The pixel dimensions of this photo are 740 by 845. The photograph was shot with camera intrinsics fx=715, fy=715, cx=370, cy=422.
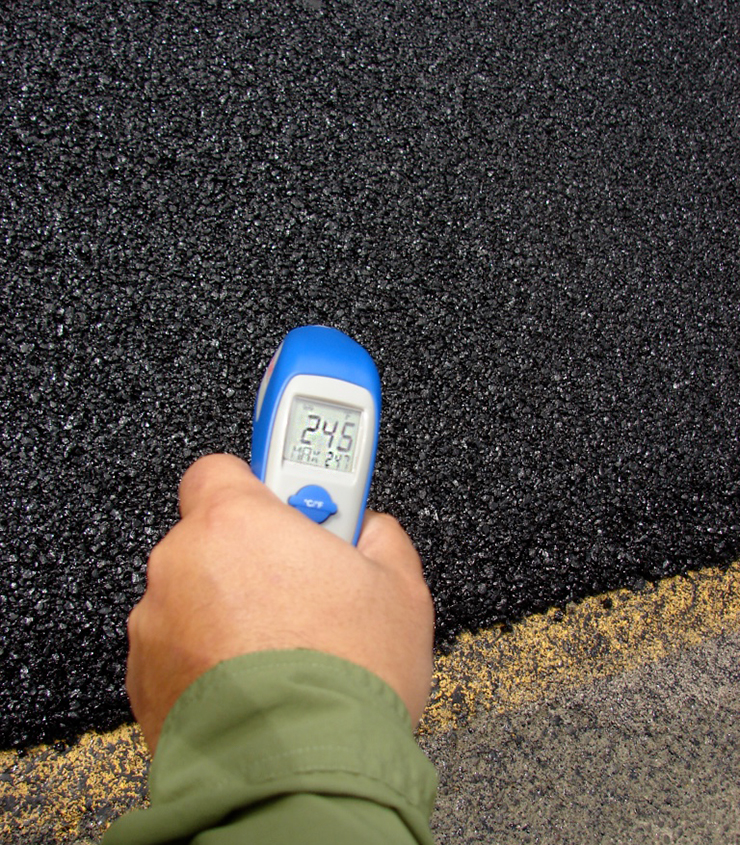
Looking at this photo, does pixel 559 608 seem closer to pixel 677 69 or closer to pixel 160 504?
A: pixel 160 504

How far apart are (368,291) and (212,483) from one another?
846 mm

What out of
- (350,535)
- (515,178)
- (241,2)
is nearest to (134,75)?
(241,2)

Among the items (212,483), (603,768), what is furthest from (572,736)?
(212,483)

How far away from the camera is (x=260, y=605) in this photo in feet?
2.62

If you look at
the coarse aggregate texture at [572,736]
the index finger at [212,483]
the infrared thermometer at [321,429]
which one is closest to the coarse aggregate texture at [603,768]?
the coarse aggregate texture at [572,736]

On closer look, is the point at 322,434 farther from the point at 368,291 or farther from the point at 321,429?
the point at 368,291

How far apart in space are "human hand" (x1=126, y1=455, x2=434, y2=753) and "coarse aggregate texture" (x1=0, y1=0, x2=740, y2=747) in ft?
1.95

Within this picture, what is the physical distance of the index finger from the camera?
0.97 meters

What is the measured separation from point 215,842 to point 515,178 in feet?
5.59

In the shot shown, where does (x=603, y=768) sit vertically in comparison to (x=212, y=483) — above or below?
below

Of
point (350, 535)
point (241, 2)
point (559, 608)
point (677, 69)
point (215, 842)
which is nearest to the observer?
point (215, 842)

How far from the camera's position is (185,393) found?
156cm

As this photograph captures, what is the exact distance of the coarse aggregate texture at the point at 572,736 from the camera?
4.41 feet

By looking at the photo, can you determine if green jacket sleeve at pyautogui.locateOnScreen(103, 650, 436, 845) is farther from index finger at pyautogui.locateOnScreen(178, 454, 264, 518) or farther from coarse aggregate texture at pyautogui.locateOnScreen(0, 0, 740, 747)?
coarse aggregate texture at pyautogui.locateOnScreen(0, 0, 740, 747)
